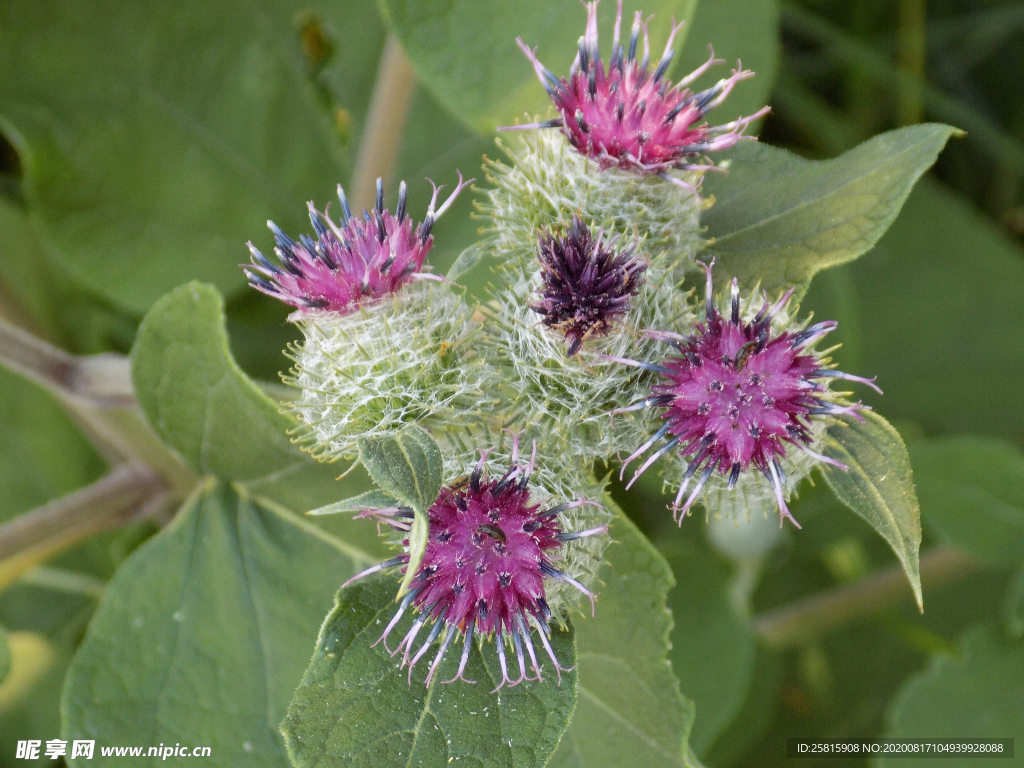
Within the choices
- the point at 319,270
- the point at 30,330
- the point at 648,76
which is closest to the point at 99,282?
the point at 30,330

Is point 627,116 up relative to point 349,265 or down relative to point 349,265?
up

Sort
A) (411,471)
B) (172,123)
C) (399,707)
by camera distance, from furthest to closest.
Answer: (172,123), (399,707), (411,471)

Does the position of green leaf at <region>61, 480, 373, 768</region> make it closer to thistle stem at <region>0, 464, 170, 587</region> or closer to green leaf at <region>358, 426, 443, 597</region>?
thistle stem at <region>0, 464, 170, 587</region>

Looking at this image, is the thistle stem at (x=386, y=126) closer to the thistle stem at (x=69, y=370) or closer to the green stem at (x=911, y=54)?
the thistle stem at (x=69, y=370)

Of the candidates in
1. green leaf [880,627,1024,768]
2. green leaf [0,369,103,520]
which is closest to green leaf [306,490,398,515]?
green leaf [880,627,1024,768]

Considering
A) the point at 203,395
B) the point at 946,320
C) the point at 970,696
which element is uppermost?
the point at 946,320

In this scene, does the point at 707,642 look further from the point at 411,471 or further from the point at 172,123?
the point at 172,123

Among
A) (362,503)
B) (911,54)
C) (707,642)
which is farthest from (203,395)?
(911,54)
